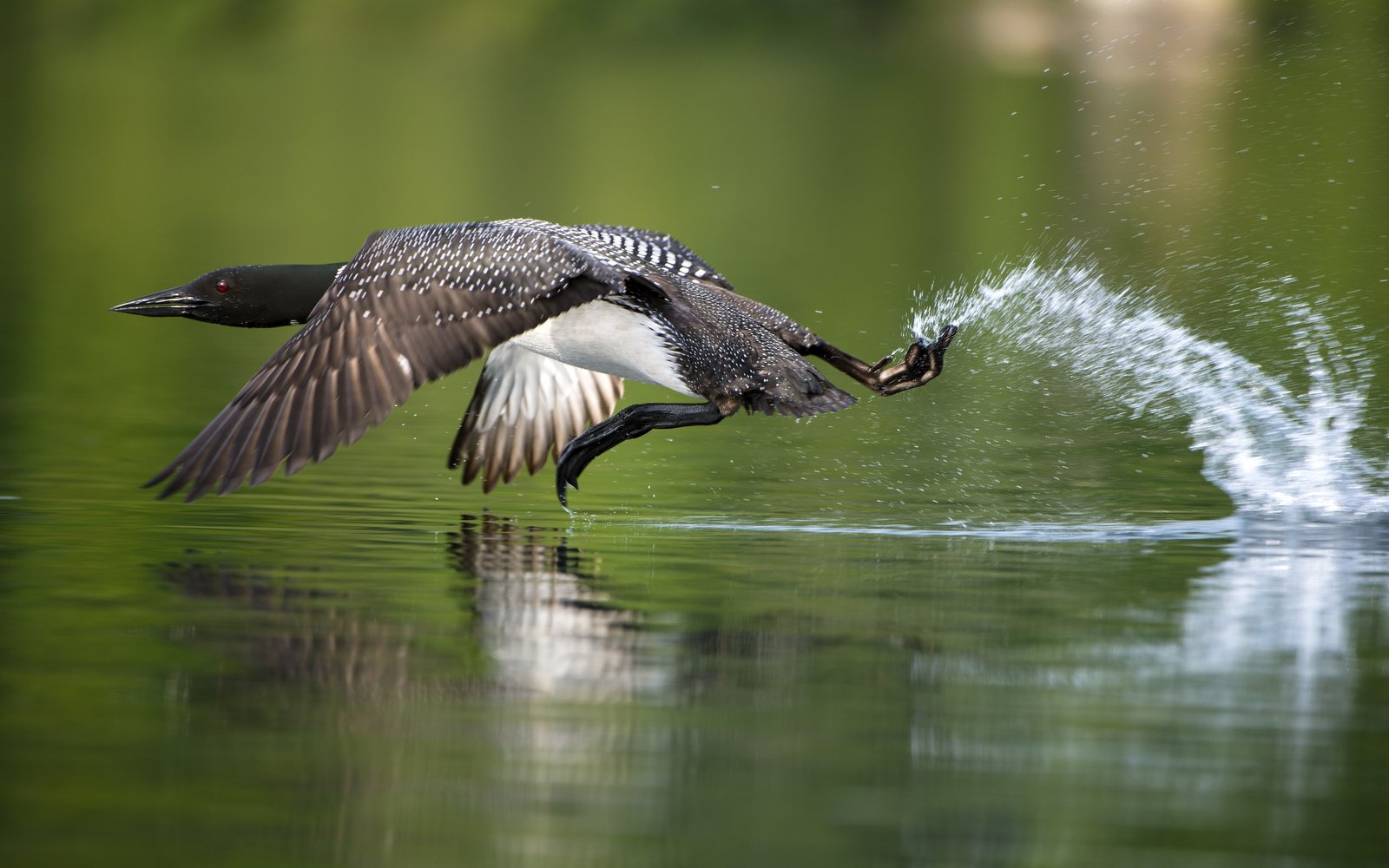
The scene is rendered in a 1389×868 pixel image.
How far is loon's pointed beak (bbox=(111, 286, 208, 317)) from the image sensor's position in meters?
9.36

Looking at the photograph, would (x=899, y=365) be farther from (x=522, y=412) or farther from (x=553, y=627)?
(x=553, y=627)

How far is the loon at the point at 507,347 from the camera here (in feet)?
25.7

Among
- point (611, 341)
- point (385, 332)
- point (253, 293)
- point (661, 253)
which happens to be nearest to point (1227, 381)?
point (661, 253)

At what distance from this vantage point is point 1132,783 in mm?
5043

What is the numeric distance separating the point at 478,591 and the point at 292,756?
7.13 feet

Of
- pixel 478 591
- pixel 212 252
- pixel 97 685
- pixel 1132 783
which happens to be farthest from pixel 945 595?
pixel 212 252

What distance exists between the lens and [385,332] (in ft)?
26.5

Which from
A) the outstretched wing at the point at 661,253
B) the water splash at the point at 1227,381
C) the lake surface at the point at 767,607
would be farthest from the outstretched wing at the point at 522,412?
the water splash at the point at 1227,381

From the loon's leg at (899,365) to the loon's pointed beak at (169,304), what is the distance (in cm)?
260

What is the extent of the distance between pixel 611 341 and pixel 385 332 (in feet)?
4.21

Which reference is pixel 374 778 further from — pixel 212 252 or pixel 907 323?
pixel 212 252

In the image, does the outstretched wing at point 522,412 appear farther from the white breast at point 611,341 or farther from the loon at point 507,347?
the white breast at point 611,341

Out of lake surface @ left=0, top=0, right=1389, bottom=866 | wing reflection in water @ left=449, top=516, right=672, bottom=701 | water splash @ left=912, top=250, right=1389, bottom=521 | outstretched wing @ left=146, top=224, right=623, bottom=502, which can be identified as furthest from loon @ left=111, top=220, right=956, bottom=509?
water splash @ left=912, top=250, right=1389, bottom=521

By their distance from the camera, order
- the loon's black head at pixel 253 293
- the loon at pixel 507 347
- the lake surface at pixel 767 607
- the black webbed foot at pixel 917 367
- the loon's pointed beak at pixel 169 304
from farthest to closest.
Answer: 1. the loon's black head at pixel 253 293
2. the loon's pointed beak at pixel 169 304
3. the black webbed foot at pixel 917 367
4. the loon at pixel 507 347
5. the lake surface at pixel 767 607
